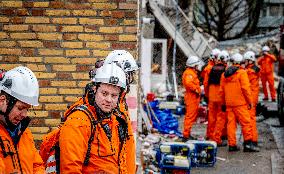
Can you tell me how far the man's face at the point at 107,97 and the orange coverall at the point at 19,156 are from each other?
597 mm

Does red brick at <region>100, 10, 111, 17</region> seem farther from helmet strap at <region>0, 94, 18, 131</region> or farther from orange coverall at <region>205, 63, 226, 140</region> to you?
orange coverall at <region>205, 63, 226, 140</region>

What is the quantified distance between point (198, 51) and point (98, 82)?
19.0 meters

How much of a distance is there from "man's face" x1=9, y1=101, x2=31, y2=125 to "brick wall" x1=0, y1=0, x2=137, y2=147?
241 cm

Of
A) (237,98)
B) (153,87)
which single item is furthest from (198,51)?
(237,98)

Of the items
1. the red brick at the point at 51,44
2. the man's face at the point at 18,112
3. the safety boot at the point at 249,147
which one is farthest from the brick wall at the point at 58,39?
the safety boot at the point at 249,147

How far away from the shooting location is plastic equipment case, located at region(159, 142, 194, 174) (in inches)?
324

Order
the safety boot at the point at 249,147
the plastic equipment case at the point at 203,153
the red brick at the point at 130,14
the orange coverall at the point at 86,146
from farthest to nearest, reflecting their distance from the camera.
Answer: the safety boot at the point at 249,147, the plastic equipment case at the point at 203,153, the red brick at the point at 130,14, the orange coverall at the point at 86,146

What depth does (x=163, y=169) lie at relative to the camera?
8.34 meters

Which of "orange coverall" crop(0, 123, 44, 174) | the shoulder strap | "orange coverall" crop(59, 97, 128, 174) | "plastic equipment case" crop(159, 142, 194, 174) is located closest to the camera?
"orange coverall" crop(0, 123, 44, 174)

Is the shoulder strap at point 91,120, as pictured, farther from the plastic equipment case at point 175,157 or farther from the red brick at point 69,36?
the plastic equipment case at point 175,157

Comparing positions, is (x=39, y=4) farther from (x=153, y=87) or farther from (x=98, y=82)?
(x=153, y=87)

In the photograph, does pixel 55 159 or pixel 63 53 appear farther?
pixel 63 53

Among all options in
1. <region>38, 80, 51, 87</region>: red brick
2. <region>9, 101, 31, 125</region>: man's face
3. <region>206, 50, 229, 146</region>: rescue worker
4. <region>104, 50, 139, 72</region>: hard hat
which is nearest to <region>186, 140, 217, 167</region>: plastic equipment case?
<region>206, 50, 229, 146</region>: rescue worker

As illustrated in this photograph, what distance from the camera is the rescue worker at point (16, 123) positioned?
3541 mm
